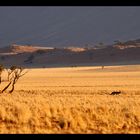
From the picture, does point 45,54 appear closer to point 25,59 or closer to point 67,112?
point 25,59

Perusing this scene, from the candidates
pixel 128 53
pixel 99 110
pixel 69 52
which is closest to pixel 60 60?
pixel 69 52

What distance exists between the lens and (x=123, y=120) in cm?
1525

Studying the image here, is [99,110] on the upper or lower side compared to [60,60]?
lower
